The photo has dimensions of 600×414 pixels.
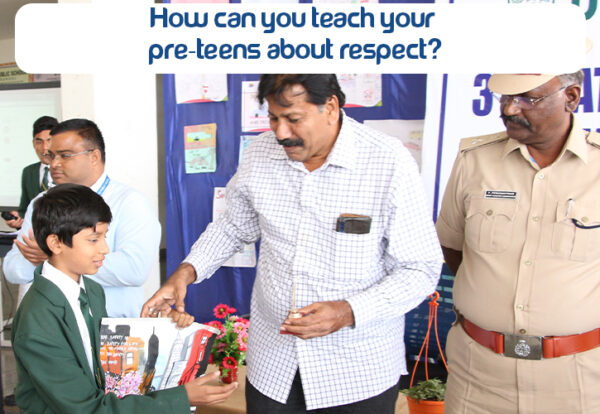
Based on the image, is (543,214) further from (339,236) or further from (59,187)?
(59,187)

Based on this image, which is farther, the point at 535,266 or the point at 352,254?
the point at 535,266

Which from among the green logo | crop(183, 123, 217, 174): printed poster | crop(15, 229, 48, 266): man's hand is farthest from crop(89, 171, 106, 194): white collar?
the green logo

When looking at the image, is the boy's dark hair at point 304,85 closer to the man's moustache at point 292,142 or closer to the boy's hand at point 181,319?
the man's moustache at point 292,142

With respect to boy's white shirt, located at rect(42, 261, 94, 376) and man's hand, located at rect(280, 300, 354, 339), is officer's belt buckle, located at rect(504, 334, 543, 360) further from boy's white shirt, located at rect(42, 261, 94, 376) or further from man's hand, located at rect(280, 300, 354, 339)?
boy's white shirt, located at rect(42, 261, 94, 376)

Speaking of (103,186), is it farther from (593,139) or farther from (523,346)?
(593,139)

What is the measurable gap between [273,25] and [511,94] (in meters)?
0.92

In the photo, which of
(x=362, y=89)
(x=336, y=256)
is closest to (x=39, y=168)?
(x=362, y=89)

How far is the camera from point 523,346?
174cm

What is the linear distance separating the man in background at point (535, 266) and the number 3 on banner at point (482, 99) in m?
1.26

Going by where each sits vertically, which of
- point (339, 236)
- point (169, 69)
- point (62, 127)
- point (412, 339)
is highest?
point (169, 69)

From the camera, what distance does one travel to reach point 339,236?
1616 millimetres

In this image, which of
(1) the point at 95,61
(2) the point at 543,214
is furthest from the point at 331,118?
(1) the point at 95,61

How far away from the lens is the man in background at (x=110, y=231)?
2273mm

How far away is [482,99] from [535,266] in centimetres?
157
